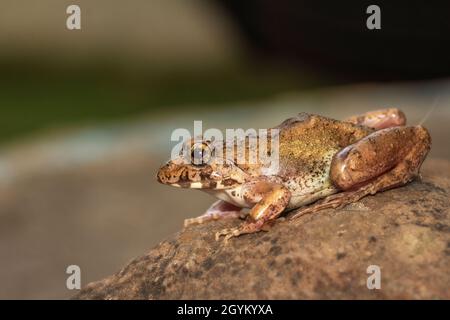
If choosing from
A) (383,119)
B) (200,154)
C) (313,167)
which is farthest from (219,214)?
(383,119)

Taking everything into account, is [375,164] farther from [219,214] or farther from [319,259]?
[219,214]

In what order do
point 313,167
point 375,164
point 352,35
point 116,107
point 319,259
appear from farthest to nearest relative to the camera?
1. point 116,107
2. point 352,35
3. point 313,167
4. point 375,164
5. point 319,259

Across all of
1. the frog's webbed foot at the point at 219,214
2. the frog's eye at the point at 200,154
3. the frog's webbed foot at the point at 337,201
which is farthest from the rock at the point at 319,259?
the frog's eye at the point at 200,154

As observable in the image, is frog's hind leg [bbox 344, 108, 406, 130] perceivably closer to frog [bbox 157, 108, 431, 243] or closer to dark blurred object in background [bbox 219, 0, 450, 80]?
frog [bbox 157, 108, 431, 243]

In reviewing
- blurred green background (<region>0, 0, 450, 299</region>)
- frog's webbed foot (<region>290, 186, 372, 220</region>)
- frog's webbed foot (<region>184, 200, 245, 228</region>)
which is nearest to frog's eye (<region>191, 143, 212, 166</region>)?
frog's webbed foot (<region>184, 200, 245, 228</region>)

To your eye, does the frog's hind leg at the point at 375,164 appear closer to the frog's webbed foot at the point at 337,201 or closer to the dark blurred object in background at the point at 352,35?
the frog's webbed foot at the point at 337,201

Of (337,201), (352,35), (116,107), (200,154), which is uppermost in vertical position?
(352,35)
